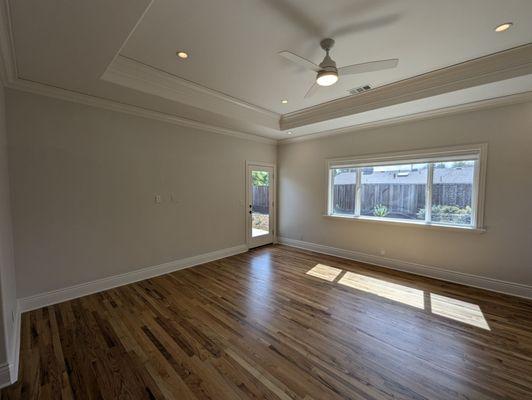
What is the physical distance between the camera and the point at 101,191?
3.35 meters

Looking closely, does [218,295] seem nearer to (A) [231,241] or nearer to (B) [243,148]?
(A) [231,241]

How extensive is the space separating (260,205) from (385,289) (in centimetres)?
325

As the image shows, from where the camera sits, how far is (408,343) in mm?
2283

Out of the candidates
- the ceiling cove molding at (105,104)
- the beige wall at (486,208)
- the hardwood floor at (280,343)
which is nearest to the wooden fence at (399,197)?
the beige wall at (486,208)

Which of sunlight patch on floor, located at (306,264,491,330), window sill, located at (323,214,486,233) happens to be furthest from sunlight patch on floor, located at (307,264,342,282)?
window sill, located at (323,214,486,233)

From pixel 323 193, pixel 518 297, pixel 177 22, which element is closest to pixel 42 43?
pixel 177 22

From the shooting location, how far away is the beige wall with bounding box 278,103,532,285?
3199mm

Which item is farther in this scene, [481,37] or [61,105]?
[61,105]

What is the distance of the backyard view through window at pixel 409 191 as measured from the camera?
367cm

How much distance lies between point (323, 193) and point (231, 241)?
7.63ft

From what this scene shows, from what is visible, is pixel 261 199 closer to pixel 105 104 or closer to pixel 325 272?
pixel 325 272

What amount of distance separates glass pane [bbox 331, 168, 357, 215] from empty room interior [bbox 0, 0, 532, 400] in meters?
0.04

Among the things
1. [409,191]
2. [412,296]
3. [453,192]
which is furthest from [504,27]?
[412,296]

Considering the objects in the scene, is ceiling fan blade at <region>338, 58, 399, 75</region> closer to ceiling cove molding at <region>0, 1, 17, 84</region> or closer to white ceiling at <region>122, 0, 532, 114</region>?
white ceiling at <region>122, 0, 532, 114</region>
